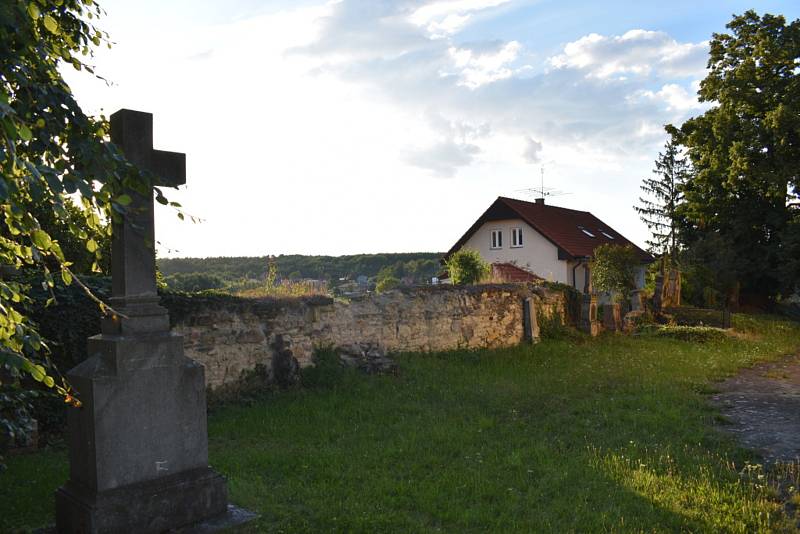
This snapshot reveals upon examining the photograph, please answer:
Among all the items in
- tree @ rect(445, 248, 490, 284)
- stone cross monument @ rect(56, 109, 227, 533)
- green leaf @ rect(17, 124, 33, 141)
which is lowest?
stone cross monument @ rect(56, 109, 227, 533)

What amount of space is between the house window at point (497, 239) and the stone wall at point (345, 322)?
646 inches

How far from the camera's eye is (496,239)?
1228 inches

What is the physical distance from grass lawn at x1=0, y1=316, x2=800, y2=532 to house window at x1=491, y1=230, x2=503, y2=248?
68.2 ft

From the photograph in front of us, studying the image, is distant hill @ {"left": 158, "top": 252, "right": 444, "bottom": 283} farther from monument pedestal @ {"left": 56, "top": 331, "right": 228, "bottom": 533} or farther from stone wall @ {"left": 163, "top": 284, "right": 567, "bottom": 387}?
monument pedestal @ {"left": 56, "top": 331, "right": 228, "bottom": 533}

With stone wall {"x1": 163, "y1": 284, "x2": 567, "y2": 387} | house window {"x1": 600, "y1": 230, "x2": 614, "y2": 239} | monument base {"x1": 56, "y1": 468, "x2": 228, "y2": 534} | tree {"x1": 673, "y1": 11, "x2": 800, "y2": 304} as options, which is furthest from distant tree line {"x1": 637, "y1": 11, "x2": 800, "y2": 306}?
monument base {"x1": 56, "y1": 468, "x2": 228, "y2": 534}

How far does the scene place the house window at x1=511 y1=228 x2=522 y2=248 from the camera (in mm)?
30188

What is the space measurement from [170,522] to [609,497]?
325cm

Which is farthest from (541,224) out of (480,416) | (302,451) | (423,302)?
(302,451)

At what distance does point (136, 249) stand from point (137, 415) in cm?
112

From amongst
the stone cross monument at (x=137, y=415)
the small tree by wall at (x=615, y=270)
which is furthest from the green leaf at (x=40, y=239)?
the small tree by wall at (x=615, y=270)

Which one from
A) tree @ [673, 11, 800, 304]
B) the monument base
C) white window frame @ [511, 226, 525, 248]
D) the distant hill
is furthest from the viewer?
white window frame @ [511, 226, 525, 248]

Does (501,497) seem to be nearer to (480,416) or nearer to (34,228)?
(480,416)

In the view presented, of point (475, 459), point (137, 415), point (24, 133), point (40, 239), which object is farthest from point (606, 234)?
point (24, 133)

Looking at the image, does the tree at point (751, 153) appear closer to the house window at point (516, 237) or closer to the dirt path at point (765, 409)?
the house window at point (516, 237)
